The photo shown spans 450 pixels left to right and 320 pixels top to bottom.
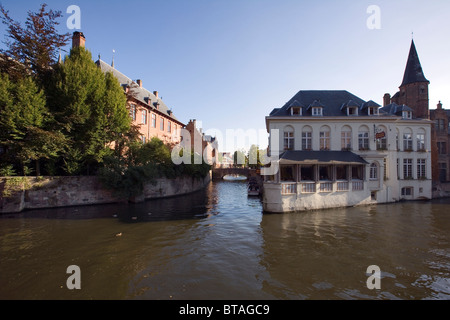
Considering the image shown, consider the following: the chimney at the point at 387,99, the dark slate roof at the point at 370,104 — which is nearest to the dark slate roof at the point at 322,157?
the dark slate roof at the point at 370,104

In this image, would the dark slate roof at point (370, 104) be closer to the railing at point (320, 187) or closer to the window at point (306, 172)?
the railing at point (320, 187)

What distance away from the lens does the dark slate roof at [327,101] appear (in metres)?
19.7

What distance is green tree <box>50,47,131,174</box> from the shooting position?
17609mm

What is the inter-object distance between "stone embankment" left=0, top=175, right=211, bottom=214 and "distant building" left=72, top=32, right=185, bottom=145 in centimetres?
863

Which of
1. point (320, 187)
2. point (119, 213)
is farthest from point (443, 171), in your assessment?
point (119, 213)

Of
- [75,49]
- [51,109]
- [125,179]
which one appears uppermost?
[75,49]

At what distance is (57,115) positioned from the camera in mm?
17469

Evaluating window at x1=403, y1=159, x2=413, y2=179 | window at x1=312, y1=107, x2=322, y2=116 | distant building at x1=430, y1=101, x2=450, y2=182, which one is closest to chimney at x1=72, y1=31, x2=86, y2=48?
window at x1=312, y1=107, x2=322, y2=116

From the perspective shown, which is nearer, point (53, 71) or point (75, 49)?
point (53, 71)

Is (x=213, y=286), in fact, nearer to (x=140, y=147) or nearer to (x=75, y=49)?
(x=140, y=147)

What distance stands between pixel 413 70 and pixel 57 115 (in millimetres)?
41533

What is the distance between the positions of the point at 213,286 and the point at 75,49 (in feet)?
81.8

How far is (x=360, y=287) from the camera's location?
242 inches
